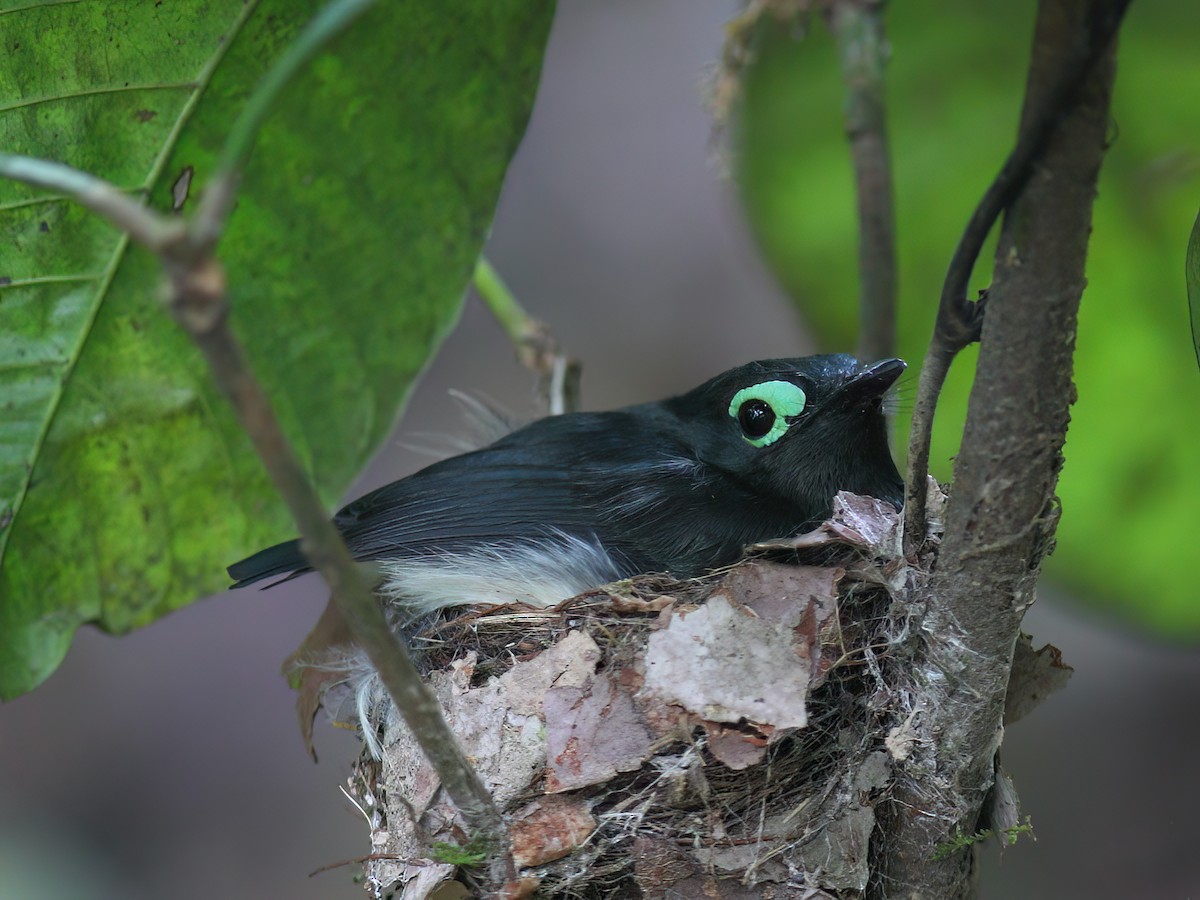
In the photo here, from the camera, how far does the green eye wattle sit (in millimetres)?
2380

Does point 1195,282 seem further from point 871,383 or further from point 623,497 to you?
point 623,497

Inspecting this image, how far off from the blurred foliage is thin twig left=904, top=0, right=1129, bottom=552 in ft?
4.75

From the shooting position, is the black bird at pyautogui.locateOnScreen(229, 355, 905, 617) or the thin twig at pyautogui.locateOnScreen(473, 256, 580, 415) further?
the thin twig at pyautogui.locateOnScreen(473, 256, 580, 415)

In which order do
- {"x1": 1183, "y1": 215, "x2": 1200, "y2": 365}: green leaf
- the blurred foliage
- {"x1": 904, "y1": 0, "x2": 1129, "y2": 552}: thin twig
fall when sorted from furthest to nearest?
the blurred foliage → {"x1": 1183, "y1": 215, "x2": 1200, "y2": 365}: green leaf → {"x1": 904, "y1": 0, "x2": 1129, "y2": 552}: thin twig

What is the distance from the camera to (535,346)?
2.87 meters

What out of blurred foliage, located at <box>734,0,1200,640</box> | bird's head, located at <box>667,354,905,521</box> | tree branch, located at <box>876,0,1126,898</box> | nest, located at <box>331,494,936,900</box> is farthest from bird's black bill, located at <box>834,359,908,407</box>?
tree branch, located at <box>876,0,1126,898</box>

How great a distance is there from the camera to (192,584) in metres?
2.50

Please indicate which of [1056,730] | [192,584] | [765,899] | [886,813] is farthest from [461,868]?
[1056,730]

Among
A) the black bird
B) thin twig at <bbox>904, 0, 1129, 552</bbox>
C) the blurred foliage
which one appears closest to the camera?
thin twig at <bbox>904, 0, 1129, 552</bbox>

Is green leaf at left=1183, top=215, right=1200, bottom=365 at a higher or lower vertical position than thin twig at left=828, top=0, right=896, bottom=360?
lower

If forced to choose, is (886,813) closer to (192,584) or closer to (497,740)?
(497,740)

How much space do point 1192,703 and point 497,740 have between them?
10.8ft

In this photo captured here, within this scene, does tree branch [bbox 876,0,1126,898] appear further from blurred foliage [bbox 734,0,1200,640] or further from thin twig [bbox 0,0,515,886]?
blurred foliage [bbox 734,0,1200,640]

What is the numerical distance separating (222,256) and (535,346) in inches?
31.2
